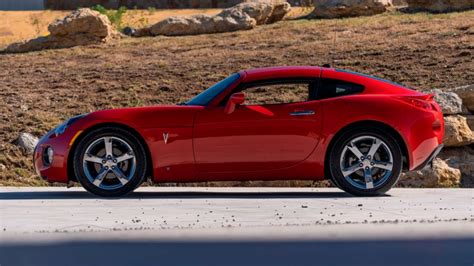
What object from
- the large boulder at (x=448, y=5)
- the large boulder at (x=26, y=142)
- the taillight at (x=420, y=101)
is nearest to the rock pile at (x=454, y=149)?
the taillight at (x=420, y=101)

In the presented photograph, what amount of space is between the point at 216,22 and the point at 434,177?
14.6m

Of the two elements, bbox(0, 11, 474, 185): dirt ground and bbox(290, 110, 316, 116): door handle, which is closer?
bbox(290, 110, 316, 116): door handle

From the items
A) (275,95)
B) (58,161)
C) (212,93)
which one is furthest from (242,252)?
(275,95)

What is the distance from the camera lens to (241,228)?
25.7ft

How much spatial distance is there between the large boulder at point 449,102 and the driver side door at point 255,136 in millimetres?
4858

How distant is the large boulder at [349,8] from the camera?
28359 millimetres

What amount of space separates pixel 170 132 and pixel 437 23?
51.5 feet

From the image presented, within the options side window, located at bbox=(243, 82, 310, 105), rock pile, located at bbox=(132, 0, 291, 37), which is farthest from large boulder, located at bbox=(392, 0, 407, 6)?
→ side window, located at bbox=(243, 82, 310, 105)

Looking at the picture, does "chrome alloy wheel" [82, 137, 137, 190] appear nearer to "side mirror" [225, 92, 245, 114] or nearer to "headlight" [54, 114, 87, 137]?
"headlight" [54, 114, 87, 137]

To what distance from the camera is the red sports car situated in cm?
1027

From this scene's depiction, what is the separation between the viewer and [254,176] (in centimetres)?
1039

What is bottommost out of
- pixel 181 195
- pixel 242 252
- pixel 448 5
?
pixel 448 5

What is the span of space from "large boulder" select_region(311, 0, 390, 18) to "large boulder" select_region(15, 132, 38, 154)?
13.9m

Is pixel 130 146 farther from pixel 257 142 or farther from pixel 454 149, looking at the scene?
pixel 454 149
